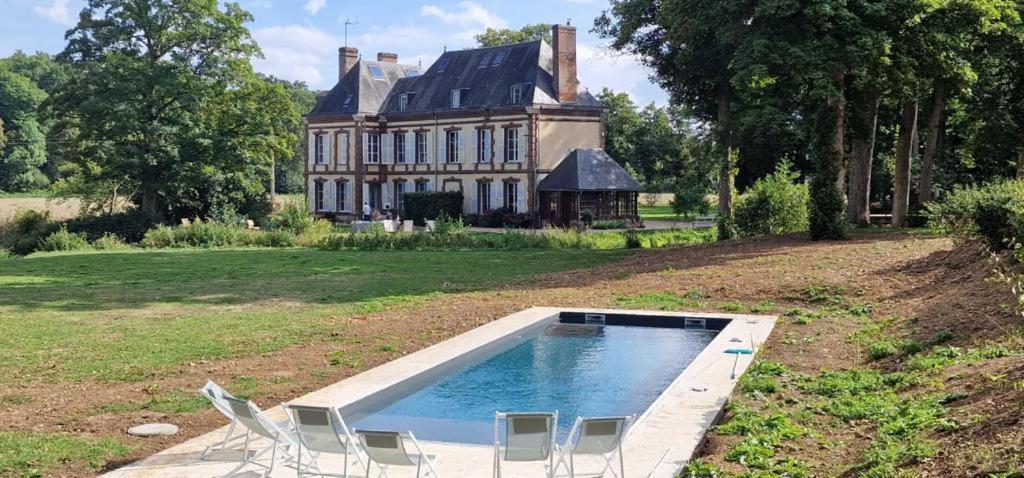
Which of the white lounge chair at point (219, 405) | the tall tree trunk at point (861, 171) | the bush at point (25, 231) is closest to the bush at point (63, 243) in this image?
the bush at point (25, 231)

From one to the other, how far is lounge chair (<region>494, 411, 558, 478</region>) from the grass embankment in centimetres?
327

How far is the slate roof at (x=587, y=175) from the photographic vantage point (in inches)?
1722

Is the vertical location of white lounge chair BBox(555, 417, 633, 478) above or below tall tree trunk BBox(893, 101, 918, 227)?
below

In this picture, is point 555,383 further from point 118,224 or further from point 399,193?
point 399,193

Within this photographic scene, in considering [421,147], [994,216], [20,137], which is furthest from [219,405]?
[20,137]

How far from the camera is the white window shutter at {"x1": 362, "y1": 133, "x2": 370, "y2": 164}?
52156 millimetres

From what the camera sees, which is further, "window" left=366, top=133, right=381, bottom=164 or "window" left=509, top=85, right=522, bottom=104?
"window" left=366, top=133, right=381, bottom=164

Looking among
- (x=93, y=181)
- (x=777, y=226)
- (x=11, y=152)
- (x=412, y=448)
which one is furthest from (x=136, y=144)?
(x=11, y=152)

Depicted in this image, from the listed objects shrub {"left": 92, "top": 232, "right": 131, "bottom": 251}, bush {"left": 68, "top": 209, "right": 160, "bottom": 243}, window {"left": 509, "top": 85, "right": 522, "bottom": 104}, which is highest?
window {"left": 509, "top": 85, "right": 522, "bottom": 104}

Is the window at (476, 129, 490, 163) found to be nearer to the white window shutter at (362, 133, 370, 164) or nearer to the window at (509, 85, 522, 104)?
the window at (509, 85, 522, 104)

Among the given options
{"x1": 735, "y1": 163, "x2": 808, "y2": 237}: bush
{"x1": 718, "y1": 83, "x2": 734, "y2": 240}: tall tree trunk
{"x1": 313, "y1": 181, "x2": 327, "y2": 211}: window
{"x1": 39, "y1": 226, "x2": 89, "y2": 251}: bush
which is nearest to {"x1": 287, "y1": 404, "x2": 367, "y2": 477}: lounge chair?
{"x1": 735, "y1": 163, "x2": 808, "y2": 237}: bush

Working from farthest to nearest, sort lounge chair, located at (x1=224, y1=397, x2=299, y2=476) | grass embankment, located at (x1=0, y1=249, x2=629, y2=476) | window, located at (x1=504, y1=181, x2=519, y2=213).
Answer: window, located at (x1=504, y1=181, x2=519, y2=213) → grass embankment, located at (x1=0, y1=249, x2=629, y2=476) → lounge chair, located at (x1=224, y1=397, x2=299, y2=476)

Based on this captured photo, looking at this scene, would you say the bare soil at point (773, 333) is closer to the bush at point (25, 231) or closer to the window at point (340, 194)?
the bush at point (25, 231)

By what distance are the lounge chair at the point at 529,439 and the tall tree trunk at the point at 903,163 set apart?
23.8 metres
